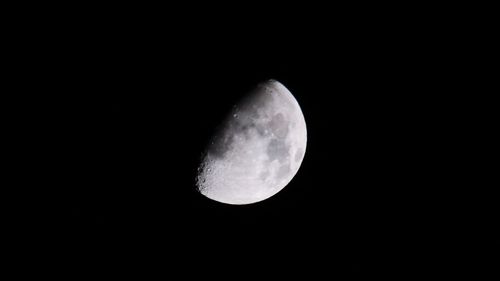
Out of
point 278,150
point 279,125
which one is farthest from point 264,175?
point 279,125

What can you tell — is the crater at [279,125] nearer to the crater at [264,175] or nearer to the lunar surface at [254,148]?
the lunar surface at [254,148]

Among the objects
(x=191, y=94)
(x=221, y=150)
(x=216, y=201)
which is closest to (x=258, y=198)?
(x=216, y=201)

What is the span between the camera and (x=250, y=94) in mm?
2271

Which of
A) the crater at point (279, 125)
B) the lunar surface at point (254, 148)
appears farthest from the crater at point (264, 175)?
the crater at point (279, 125)

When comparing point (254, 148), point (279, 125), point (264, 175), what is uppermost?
point (279, 125)

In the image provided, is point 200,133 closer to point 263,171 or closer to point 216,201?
point 263,171

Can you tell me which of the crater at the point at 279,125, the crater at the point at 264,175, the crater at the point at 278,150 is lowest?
the crater at the point at 264,175

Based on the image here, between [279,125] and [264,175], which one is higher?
[279,125]

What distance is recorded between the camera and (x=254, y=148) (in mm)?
2201

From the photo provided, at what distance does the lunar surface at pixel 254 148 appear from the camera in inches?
86.4

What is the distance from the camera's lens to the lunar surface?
7.20 feet

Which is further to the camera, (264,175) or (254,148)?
(264,175)

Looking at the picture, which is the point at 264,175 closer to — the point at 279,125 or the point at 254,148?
the point at 254,148

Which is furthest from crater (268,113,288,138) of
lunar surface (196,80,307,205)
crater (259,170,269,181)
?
crater (259,170,269,181)
